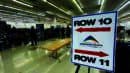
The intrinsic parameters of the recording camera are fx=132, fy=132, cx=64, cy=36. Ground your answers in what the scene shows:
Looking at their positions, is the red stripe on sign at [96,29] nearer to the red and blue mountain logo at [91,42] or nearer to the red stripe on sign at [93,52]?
the red and blue mountain logo at [91,42]

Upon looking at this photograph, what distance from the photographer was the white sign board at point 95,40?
4.25ft

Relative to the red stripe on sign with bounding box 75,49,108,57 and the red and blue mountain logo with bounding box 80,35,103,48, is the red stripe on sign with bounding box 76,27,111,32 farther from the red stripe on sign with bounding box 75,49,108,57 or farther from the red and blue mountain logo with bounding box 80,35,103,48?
the red stripe on sign with bounding box 75,49,108,57

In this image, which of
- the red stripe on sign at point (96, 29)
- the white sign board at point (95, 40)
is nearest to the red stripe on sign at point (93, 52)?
the white sign board at point (95, 40)

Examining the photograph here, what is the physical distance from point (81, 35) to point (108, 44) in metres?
0.33

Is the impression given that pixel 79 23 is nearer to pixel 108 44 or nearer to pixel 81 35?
pixel 81 35

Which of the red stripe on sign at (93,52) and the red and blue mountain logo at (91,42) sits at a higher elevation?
the red and blue mountain logo at (91,42)

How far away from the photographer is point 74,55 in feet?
5.24

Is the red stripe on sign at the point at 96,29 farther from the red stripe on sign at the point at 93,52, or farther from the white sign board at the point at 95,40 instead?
the red stripe on sign at the point at 93,52

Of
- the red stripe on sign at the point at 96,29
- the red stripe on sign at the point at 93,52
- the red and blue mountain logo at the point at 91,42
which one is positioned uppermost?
the red stripe on sign at the point at 96,29

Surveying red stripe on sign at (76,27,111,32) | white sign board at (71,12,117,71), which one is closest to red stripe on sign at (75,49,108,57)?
white sign board at (71,12,117,71)

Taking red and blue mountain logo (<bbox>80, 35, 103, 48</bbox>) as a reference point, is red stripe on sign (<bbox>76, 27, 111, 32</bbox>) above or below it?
above

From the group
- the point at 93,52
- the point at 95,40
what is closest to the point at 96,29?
the point at 95,40

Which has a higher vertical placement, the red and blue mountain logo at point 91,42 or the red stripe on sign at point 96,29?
the red stripe on sign at point 96,29

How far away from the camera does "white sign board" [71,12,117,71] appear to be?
4.25 feet
